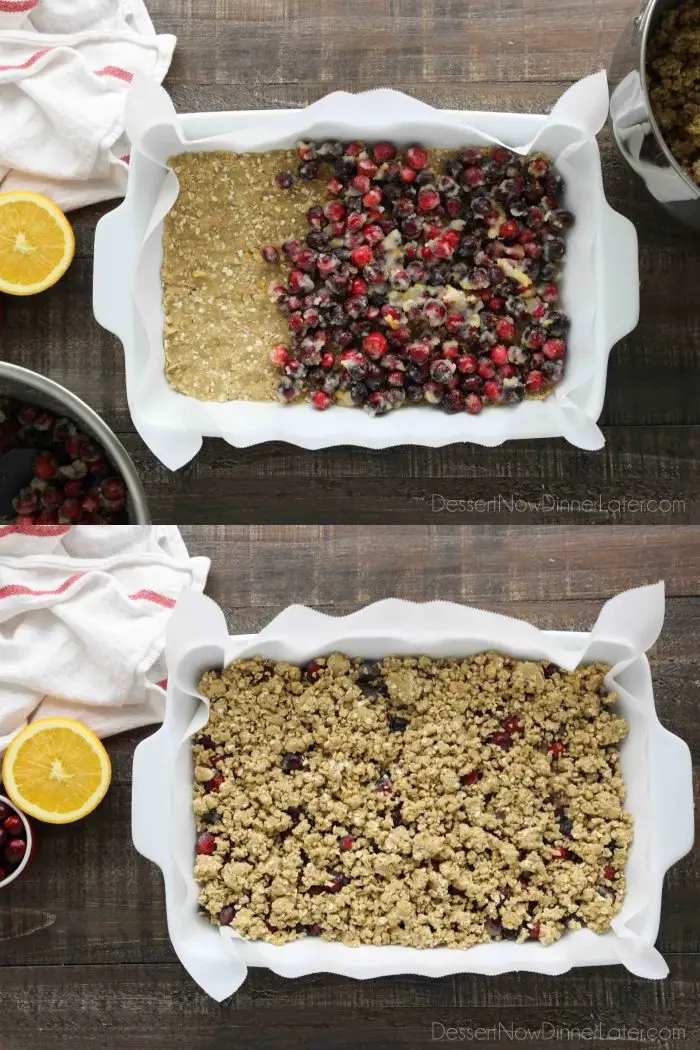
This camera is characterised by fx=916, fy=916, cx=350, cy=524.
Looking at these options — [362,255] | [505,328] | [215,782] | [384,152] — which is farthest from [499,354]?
[215,782]

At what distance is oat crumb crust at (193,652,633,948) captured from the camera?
1.55 meters

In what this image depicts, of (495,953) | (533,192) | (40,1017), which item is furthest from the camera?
(40,1017)

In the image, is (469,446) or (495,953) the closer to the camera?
(495,953)

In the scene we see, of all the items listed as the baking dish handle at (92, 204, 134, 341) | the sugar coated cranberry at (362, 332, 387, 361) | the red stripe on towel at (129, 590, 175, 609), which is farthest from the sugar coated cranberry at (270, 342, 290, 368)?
the red stripe on towel at (129, 590, 175, 609)

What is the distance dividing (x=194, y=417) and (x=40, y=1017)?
3.89ft

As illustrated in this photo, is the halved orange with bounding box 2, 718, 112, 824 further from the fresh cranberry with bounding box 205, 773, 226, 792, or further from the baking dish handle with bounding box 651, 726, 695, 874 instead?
the baking dish handle with bounding box 651, 726, 695, 874

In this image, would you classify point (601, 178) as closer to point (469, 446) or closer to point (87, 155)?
point (469, 446)

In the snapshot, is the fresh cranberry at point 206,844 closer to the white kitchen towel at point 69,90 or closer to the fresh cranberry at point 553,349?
the fresh cranberry at point 553,349

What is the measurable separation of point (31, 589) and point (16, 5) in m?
1.08

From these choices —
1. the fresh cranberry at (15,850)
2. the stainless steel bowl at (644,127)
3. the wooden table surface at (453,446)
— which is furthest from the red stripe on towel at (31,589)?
the stainless steel bowl at (644,127)

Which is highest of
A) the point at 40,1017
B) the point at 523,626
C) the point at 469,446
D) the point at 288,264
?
the point at 288,264

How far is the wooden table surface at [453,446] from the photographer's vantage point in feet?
5.73

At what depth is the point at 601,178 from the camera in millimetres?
1654

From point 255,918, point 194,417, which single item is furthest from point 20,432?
point 255,918
